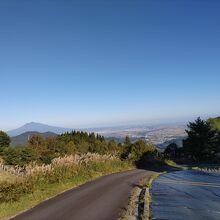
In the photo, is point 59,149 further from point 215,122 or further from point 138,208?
point 138,208

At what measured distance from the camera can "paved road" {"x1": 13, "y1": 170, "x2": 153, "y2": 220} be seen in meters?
11.8

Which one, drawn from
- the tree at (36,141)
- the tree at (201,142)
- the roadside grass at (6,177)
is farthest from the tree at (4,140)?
the roadside grass at (6,177)

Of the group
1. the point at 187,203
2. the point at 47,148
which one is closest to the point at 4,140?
the point at 47,148

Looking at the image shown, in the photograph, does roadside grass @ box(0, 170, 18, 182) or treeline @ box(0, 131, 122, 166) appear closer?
roadside grass @ box(0, 170, 18, 182)

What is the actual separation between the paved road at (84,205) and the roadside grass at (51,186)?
376mm

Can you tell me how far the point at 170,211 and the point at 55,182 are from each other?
820 centimetres

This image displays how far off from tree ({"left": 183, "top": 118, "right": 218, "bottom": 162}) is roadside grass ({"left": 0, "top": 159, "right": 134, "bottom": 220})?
31084mm

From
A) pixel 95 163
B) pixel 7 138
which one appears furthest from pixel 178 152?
pixel 95 163

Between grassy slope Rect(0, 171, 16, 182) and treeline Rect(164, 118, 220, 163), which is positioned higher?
treeline Rect(164, 118, 220, 163)

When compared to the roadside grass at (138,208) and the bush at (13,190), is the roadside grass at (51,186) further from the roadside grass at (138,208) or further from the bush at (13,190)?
the roadside grass at (138,208)

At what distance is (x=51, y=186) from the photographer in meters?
17.7

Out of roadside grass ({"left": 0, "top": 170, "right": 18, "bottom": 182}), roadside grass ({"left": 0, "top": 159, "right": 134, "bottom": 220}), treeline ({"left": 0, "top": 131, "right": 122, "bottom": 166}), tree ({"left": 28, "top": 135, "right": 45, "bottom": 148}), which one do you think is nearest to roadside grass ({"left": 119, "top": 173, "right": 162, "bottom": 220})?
roadside grass ({"left": 0, "top": 159, "right": 134, "bottom": 220})

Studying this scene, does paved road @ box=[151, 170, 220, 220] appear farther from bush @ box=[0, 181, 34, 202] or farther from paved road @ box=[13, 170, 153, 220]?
bush @ box=[0, 181, 34, 202]

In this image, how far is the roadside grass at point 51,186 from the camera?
12897 millimetres
